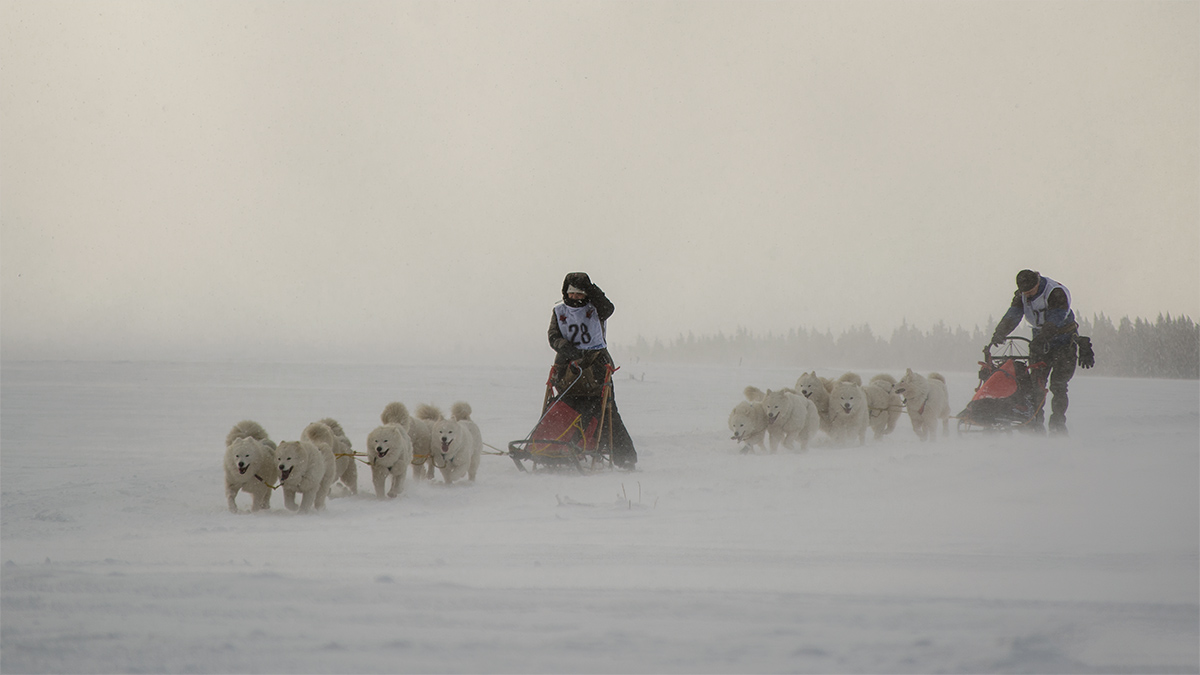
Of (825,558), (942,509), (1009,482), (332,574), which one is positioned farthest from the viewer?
(1009,482)

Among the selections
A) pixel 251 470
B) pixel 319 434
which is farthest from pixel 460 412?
pixel 251 470

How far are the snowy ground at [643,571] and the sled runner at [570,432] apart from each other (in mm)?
233

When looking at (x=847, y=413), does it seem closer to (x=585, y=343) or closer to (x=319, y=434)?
(x=585, y=343)

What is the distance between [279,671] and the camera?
1915mm

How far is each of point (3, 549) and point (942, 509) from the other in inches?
169

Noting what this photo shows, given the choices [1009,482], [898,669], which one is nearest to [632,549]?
[898,669]

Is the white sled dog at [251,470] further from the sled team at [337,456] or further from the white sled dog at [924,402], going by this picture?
the white sled dog at [924,402]

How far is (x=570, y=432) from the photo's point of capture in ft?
21.2

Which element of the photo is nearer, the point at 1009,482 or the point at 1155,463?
the point at 1009,482

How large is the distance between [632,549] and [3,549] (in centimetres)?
275

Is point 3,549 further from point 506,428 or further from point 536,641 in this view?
point 506,428

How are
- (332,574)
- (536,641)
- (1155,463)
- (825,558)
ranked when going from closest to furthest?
(536,641) → (332,574) → (825,558) → (1155,463)

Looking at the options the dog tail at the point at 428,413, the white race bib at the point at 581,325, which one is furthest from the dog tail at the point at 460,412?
the white race bib at the point at 581,325

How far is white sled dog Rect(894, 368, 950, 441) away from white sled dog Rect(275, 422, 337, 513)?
612 cm
